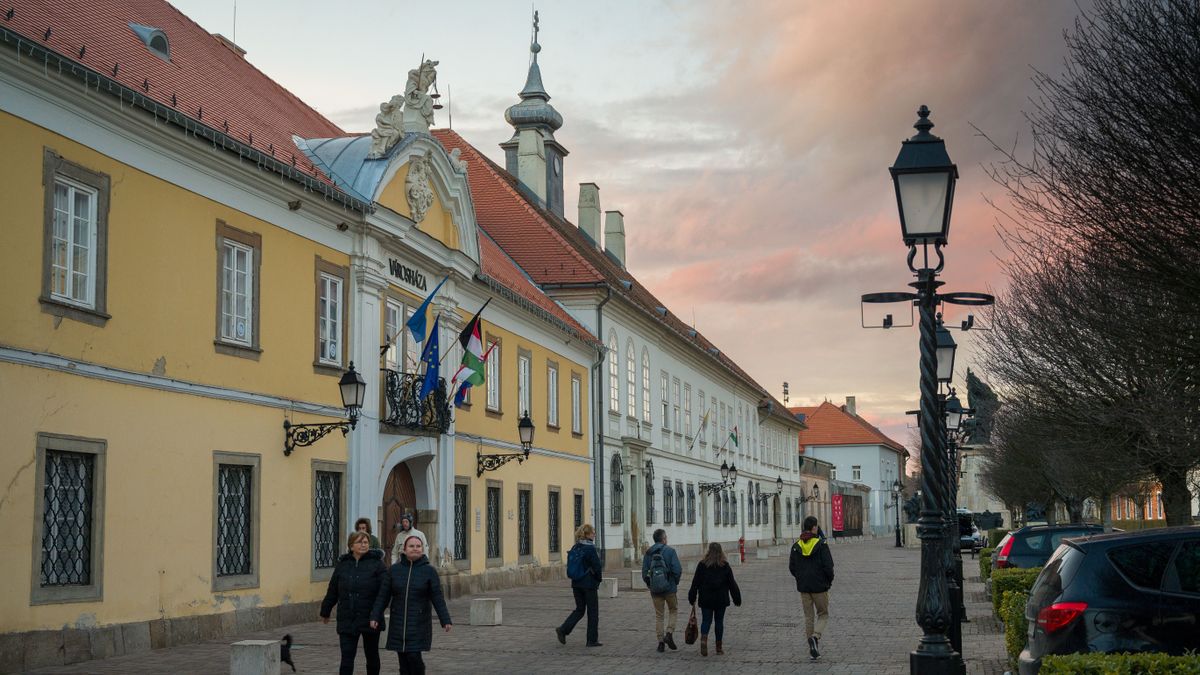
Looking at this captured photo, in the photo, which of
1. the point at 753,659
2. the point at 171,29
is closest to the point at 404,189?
the point at 171,29

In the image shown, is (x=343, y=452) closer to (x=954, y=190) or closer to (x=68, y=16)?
(x=68, y=16)

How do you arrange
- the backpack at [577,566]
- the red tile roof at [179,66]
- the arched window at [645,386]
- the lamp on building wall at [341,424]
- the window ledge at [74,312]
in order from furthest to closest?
1. the arched window at [645,386]
2. the lamp on building wall at [341,424]
3. the backpack at [577,566]
4. the red tile roof at [179,66]
5. the window ledge at [74,312]

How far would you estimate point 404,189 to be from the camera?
26281 millimetres

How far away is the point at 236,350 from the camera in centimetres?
2017

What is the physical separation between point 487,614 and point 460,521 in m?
8.37

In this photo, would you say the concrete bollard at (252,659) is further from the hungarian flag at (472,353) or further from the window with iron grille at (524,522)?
the window with iron grille at (524,522)

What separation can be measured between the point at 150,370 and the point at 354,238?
688 centimetres

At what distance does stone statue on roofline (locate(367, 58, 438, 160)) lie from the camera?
25234 millimetres

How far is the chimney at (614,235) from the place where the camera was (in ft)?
199

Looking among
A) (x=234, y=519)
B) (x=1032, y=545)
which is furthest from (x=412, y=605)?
(x=1032, y=545)

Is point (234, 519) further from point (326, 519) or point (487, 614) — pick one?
point (487, 614)

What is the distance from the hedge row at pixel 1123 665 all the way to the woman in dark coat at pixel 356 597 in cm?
662

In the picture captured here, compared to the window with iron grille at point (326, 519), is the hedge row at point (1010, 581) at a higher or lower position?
lower

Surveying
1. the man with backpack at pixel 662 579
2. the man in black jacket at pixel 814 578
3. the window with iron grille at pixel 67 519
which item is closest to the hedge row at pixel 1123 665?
the man in black jacket at pixel 814 578
